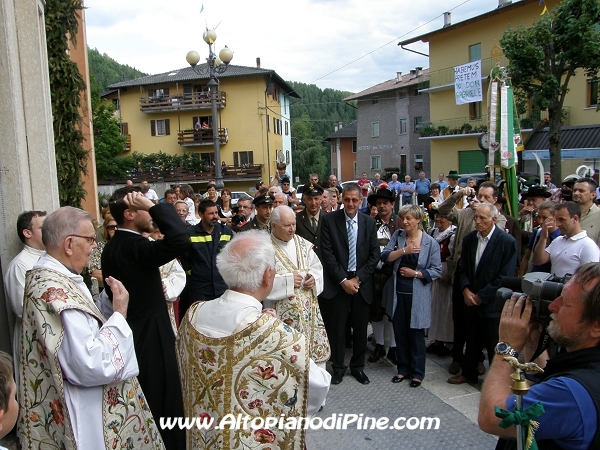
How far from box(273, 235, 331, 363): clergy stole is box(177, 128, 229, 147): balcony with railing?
36.7 meters

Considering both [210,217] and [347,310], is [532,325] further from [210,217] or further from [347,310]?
[210,217]

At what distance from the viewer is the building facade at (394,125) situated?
40625mm

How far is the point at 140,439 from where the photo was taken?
257 cm

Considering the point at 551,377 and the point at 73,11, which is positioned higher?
the point at 73,11

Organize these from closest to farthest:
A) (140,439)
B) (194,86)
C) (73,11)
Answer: (140,439)
(73,11)
(194,86)

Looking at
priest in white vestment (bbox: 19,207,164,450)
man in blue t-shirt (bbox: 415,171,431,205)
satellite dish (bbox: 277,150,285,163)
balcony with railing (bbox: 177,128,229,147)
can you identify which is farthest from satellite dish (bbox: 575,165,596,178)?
satellite dish (bbox: 277,150,285,163)

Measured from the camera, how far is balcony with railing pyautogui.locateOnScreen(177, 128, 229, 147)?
4000 centimetres

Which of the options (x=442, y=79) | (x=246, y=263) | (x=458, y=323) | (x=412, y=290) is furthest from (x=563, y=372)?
(x=442, y=79)

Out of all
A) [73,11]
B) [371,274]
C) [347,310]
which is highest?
[73,11]

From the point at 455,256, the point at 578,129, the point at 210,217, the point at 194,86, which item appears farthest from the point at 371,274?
the point at 194,86

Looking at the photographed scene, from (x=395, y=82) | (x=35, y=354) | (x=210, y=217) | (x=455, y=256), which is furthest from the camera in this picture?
(x=395, y=82)

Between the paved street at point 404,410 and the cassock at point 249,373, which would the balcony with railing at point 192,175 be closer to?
the paved street at point 404,410

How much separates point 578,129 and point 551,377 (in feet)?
85.7

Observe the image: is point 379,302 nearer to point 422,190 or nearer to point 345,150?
point 422,190
